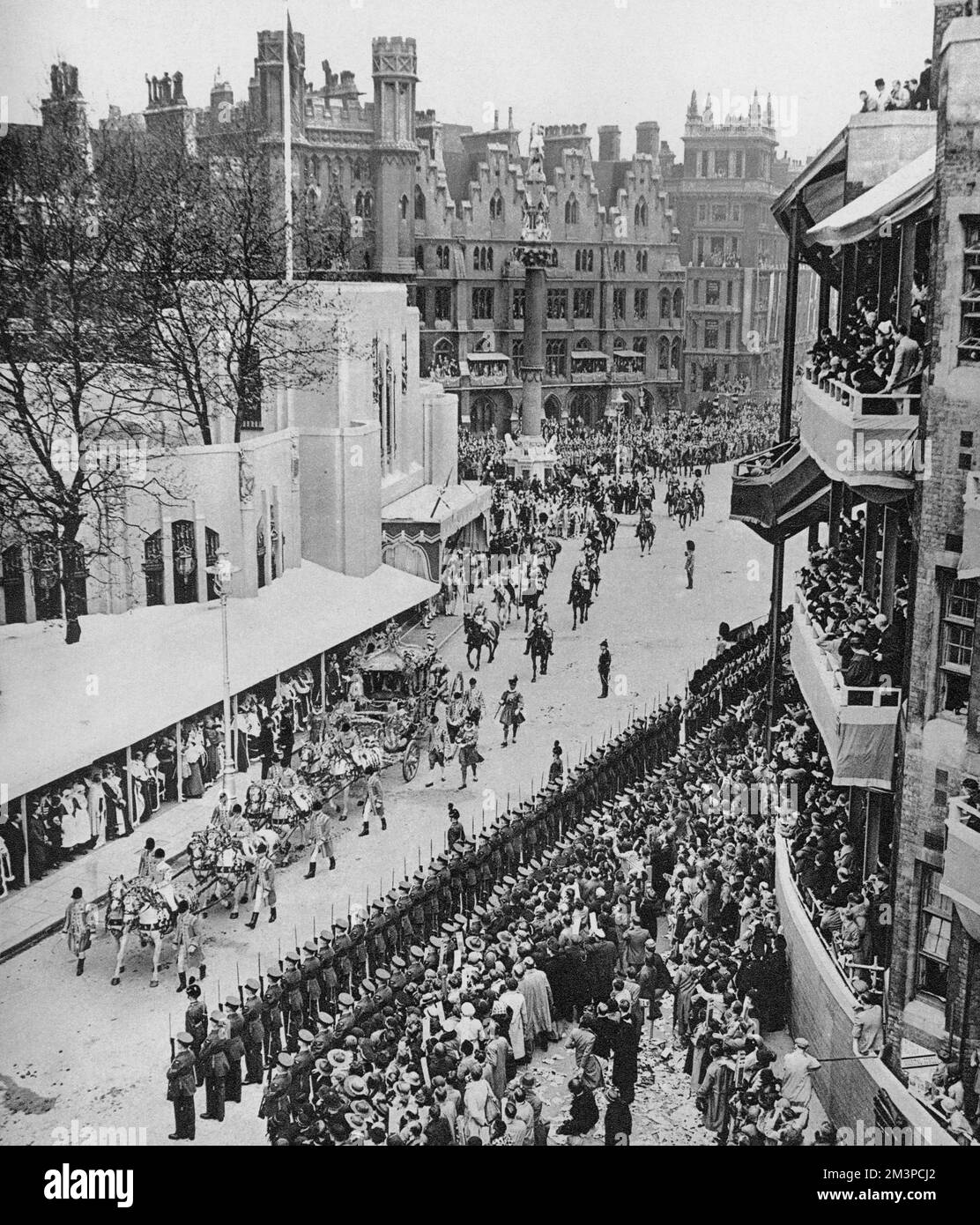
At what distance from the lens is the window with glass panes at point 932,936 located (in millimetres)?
14336

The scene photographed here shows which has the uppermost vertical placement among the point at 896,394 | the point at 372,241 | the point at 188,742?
the point at 372,241

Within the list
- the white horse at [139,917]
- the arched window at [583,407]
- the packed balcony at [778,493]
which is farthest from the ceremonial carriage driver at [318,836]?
the arched window at [583,407]

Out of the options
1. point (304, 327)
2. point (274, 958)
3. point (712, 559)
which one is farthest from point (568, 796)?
point (712, 559)

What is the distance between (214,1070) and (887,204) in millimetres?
12339

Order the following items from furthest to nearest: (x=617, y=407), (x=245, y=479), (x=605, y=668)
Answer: (x=617, y=407), (x=605, y=668), (x=245, y=479)

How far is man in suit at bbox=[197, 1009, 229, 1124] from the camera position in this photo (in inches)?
597

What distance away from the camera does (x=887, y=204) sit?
15.9 meters

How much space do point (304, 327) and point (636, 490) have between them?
17.4 m

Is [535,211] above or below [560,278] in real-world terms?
above

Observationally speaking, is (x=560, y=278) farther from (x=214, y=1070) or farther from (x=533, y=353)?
(x=214, y=1070)

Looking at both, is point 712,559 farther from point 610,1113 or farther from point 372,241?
point 610,1113

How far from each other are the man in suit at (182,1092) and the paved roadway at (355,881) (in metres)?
0.21

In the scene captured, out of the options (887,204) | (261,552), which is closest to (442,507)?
(261,552)
